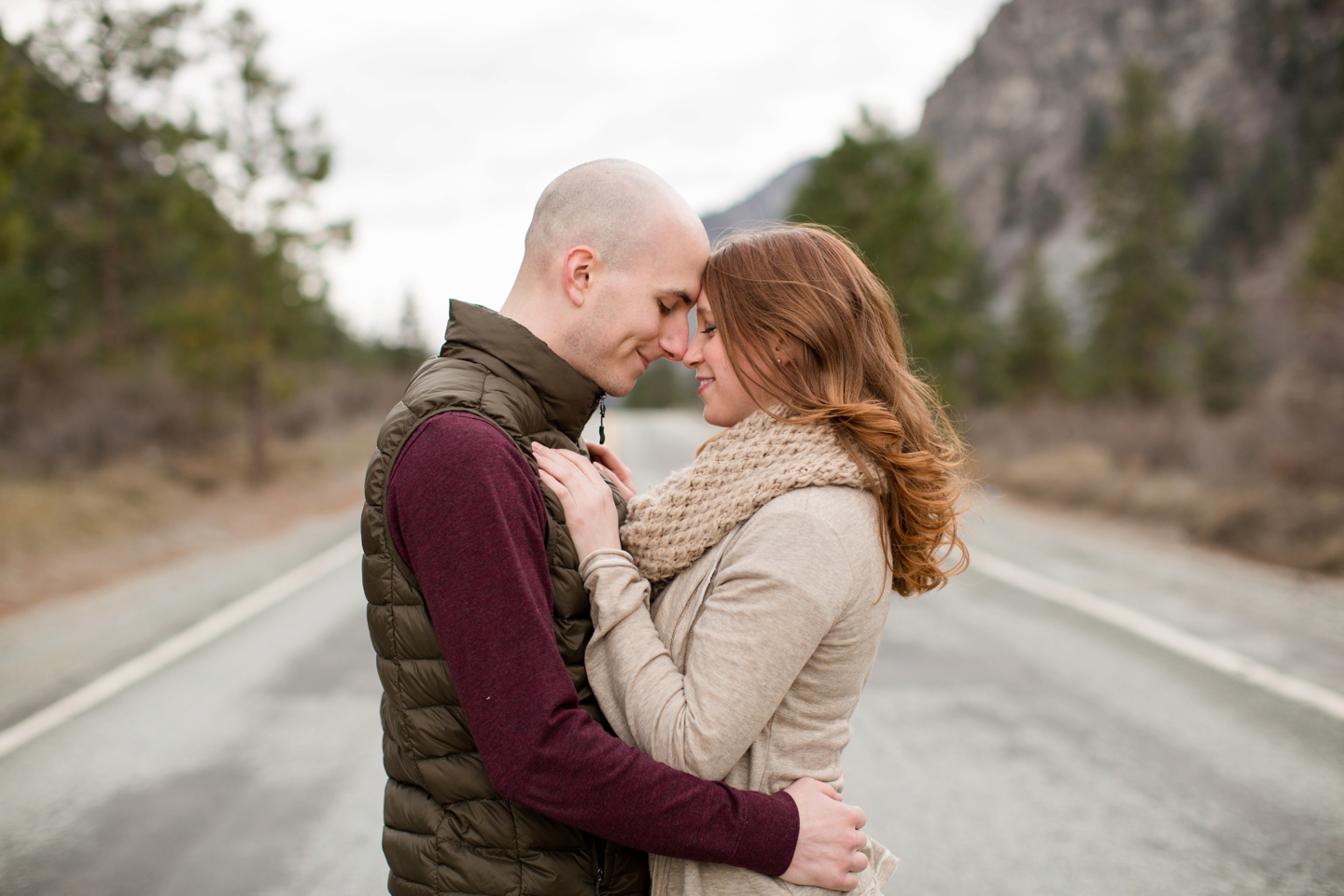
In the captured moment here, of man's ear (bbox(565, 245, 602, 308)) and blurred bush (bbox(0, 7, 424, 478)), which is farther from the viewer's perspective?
blurred bush (bbox(0, 7, 424, 478))

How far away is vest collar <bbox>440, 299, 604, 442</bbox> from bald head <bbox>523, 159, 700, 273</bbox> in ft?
0.54

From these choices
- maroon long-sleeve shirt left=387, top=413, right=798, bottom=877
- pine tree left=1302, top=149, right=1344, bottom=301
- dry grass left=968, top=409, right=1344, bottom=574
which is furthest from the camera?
pine tree left=1302, top=149, right=1344, bottom=301

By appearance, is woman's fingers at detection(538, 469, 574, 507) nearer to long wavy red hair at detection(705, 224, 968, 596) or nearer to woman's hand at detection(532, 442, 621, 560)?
woman's hand at detection(532, 442, 621, 560)

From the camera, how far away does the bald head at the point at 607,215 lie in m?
1.71

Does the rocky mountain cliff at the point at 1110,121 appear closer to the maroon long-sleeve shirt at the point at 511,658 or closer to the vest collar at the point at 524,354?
the vest collar at the point at 524,354

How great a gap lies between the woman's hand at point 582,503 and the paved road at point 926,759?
2.41m

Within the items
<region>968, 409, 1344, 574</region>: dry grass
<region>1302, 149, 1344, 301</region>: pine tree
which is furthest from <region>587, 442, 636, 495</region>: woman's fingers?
<region>1302, 149, 1344, 301</region>: pine tree

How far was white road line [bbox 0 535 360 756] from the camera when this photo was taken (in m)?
4.77

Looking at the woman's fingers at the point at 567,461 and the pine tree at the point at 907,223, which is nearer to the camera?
the woman's fingers at the point at 567,461

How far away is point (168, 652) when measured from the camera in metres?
6.11

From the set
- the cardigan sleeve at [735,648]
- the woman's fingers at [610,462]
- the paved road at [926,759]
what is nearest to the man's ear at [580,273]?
the woman's fingers at [610,462]

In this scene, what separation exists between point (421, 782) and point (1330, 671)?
20.1 feet

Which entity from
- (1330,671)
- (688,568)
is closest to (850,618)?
(688,568)

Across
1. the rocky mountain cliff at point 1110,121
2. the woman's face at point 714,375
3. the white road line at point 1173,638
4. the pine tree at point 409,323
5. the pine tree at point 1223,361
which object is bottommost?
the white road line at point 1173,638
